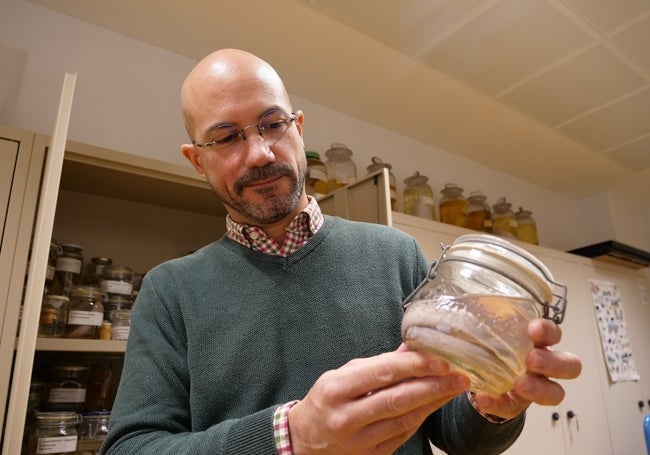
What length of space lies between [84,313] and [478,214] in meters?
2.02

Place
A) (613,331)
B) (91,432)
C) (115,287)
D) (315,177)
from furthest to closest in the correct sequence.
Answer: (613,331) → (315,177) → (115,287) → (91,432)

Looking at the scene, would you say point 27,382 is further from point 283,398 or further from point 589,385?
point 589,385

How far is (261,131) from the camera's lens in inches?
32.1

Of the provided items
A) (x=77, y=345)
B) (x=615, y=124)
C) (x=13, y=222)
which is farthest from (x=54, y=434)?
(x=615, y=124)

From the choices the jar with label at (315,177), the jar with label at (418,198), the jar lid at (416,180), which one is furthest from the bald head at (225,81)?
the jar lid at (416,180)

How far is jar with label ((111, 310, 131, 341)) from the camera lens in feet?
4.05

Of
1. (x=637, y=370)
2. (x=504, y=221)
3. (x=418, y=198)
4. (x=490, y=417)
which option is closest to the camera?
(x=490, y=417)

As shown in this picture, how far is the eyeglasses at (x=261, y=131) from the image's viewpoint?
2.67ft

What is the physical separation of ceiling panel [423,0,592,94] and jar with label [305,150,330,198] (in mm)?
661

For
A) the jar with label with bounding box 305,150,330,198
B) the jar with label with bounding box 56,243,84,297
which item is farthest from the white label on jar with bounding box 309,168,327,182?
the jar with label with bounding box 56,243,84,297

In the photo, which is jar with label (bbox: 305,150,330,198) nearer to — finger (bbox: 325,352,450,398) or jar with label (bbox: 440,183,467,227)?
jar with label (bbox: 440,183,467,227)

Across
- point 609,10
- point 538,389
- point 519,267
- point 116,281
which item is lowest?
point 538,389

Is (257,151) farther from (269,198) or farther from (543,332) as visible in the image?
(543,332)

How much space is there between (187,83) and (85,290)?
2.23ft
